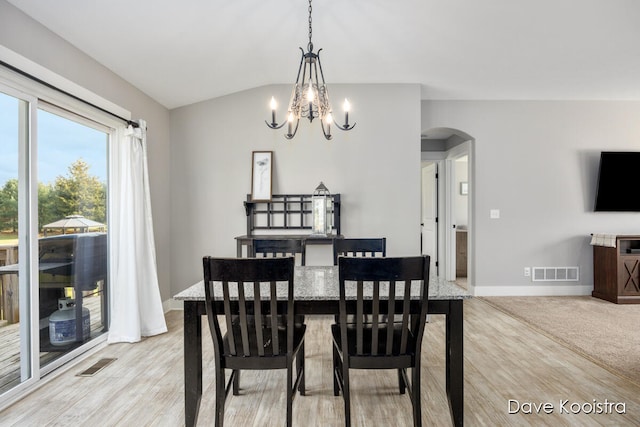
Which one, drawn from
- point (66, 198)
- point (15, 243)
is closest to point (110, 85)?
point (66, 198)

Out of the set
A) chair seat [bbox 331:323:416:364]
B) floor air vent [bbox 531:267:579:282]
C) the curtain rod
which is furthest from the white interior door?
the curtain rod

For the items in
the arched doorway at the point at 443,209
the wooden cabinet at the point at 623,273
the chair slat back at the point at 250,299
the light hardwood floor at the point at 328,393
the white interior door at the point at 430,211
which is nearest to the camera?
the chair slat back at the point at 250,299

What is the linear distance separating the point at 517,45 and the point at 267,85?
8.44 feet

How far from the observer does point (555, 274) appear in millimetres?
4809

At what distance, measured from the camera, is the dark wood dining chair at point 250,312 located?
64.2 inches

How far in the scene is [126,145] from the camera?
328cm

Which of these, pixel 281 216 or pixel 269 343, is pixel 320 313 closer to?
pixel 269 343

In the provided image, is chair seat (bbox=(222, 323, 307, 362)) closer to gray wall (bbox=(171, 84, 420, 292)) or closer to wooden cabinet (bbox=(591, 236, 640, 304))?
gray wall (bbox=(171, 84, 420, 292))

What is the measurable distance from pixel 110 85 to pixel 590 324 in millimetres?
5045

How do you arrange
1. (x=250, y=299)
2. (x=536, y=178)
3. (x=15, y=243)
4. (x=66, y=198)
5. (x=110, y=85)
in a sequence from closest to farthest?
1. (x=250, y=299)
2. (x=15, y=243)
3. (x=66, y=198)
4. (x=110, y=85)
5. (x=536, y=178)

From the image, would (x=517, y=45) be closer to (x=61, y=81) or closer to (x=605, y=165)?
(x=605, y=165)

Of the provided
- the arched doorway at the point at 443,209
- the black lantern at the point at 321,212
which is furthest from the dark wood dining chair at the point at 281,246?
the arched doorway at the point at 443,209

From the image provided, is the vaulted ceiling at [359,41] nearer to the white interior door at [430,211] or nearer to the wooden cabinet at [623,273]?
the wooden cabinet at [623,273]

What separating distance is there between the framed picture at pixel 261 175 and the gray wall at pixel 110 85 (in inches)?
39.9
